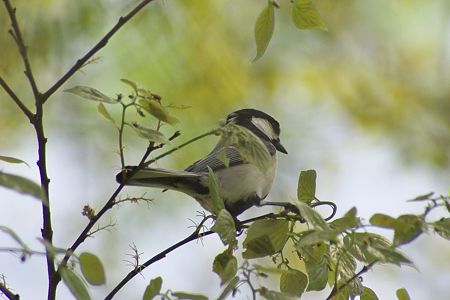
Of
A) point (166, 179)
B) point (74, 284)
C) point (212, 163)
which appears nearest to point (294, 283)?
point (74, 284)

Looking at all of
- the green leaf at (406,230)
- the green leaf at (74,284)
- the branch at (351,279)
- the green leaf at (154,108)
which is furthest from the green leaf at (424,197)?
the green leaf at (74,284)

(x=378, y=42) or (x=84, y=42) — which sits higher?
(x=378, y=42)

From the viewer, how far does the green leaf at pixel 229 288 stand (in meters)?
1.37

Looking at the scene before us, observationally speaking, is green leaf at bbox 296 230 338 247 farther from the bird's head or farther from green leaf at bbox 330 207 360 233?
the bird's head

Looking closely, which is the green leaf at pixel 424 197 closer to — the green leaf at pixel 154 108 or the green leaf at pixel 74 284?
the green leaf at pixel 154 108

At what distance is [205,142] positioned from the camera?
476 centimetres

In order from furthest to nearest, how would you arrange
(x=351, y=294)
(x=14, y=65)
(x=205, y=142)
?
(x=205, y=142), (x=14, y=65), (x=351, y=294)

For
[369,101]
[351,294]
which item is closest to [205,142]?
[369,101]

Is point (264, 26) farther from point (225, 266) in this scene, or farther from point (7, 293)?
point (7, 293)

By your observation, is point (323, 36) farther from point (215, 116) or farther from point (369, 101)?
point (215, 116)

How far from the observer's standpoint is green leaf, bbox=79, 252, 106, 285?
1.34 meters

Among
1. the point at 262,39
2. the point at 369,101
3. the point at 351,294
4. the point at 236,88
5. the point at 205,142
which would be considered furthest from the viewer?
the point at 369,101

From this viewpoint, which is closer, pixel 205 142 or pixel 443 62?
pixel 205 142

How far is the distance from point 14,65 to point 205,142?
4.37 ft
